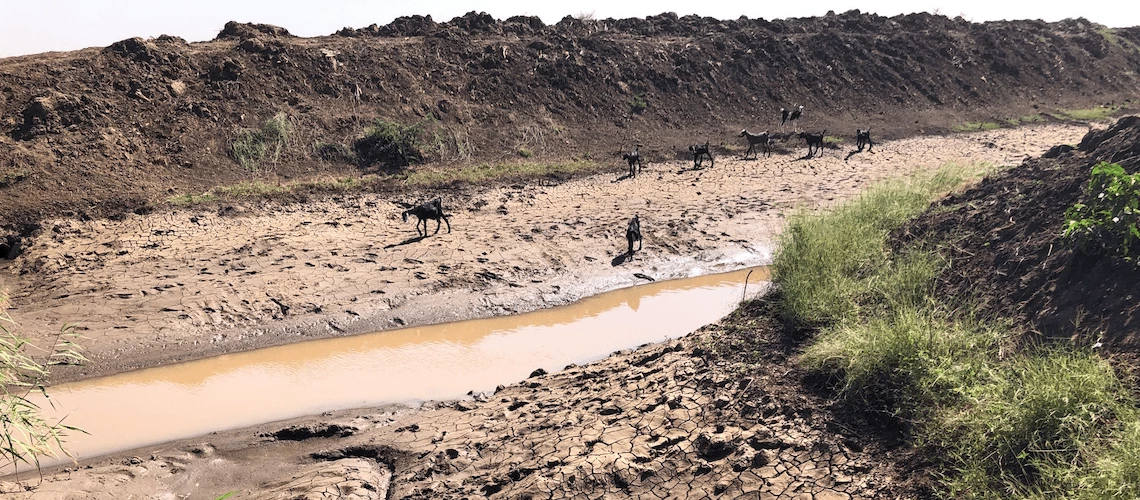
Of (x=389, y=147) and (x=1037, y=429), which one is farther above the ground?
(x=389, y=147)

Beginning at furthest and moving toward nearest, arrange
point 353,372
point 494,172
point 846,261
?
point 494,172 < point 353,372 < point 846,261

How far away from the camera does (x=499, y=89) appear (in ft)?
75.8

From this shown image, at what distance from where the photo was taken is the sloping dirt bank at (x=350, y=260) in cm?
1041

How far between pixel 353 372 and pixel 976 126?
25.5 meters

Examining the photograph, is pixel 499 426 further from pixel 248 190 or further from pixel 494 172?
pixel 494 172

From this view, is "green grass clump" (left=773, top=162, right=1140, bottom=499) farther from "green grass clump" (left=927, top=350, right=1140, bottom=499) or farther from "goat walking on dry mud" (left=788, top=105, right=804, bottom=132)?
"goat walking on dry mud" (left=788, top=105, right=804, bottom=132)

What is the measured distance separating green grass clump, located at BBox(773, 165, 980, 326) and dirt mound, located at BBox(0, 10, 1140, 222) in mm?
11526

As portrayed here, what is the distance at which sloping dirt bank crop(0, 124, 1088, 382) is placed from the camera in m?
10.4

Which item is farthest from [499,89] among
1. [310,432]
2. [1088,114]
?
[1088,114]

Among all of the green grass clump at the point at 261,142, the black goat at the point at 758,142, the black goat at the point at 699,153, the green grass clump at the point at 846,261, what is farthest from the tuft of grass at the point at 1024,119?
the green grass clump at the point at 261,142

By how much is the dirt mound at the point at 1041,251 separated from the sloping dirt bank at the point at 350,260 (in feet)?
14.4

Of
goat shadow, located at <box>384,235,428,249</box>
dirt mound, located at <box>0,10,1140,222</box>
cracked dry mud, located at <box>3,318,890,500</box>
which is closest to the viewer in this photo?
cracked dry mud, located at <box>3,318,890,500</box>

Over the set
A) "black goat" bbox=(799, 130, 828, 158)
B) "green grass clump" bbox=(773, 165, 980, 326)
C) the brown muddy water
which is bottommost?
the brown muddy water

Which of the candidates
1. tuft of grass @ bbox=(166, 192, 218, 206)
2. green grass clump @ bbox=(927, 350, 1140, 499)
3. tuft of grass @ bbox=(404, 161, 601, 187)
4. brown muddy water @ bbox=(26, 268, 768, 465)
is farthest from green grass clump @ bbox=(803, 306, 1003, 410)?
tuft of grass @ bbox=(166, 192, 218, 206)
